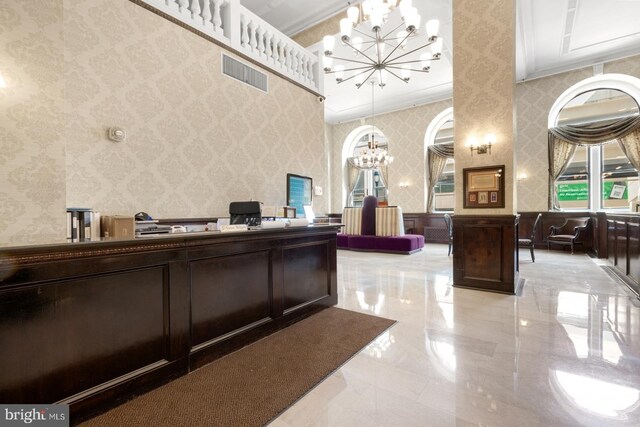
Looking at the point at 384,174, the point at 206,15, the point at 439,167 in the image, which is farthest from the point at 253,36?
the point at 439,167

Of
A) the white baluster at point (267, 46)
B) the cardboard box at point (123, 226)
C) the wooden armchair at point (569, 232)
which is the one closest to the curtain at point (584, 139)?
the wooden armchair at point (569, 232)

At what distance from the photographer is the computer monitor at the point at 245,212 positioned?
4410 mm

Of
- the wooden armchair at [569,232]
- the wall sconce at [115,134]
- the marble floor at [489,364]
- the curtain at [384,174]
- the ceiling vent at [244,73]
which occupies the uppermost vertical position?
the ceiling vent at [244,73]

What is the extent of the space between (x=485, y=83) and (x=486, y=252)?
98.5 inches

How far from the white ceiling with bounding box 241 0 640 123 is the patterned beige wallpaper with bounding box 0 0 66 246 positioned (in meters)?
4.26

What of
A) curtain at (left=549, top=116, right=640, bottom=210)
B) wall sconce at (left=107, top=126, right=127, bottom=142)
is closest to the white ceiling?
curtain at (left=549, top=116, right=640, bottom=210)

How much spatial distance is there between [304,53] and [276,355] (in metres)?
6.28

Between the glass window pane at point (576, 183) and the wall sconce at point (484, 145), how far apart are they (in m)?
5.71

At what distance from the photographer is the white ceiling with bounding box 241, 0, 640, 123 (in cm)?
551

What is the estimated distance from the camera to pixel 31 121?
8.07 feet

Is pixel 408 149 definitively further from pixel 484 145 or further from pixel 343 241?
pixel 484 145

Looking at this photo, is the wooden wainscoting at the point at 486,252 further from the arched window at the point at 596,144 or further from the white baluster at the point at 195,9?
the arched window at the point at 596,144

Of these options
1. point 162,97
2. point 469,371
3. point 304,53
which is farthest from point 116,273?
point 304,53

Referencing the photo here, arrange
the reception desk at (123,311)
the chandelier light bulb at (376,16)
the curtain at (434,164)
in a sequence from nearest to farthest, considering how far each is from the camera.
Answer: the reception desk at (123,311)
the chandelier light bulb at (376,16)
the curtain at (434,164)
